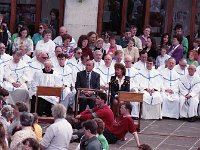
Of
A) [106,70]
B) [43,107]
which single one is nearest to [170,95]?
[106,70]

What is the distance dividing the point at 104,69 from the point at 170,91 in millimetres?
1697

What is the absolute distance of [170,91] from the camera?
66.7 feet

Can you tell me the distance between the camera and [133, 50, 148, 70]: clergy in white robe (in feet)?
67.1

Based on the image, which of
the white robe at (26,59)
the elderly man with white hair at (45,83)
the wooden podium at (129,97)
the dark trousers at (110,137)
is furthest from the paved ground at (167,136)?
the white robe at (26,59)

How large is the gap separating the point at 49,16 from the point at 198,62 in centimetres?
462

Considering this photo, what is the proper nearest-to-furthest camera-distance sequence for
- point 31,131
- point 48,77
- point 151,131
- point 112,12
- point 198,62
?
point 31,131 < point 151,131 < point 48,77 < point 198,62 < point 112,12

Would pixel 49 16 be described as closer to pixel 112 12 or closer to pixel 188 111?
pixel 112 12

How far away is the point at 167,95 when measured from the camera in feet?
66.4

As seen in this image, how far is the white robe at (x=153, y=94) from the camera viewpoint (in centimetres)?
1981

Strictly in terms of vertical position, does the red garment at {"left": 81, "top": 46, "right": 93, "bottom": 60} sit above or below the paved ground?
above

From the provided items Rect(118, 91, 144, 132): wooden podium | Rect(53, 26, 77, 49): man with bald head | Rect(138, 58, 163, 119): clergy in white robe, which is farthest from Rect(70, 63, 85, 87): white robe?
Rect(118, 91, 144, 132): wooden podium

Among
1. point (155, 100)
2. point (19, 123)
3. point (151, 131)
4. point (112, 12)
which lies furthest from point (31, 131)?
point (112, 12)

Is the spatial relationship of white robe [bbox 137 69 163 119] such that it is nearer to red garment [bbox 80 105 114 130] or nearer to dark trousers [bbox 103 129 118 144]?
dark trousers [bbox 103 129 118 144]

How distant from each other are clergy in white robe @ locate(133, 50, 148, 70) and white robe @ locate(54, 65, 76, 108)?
1668mm
